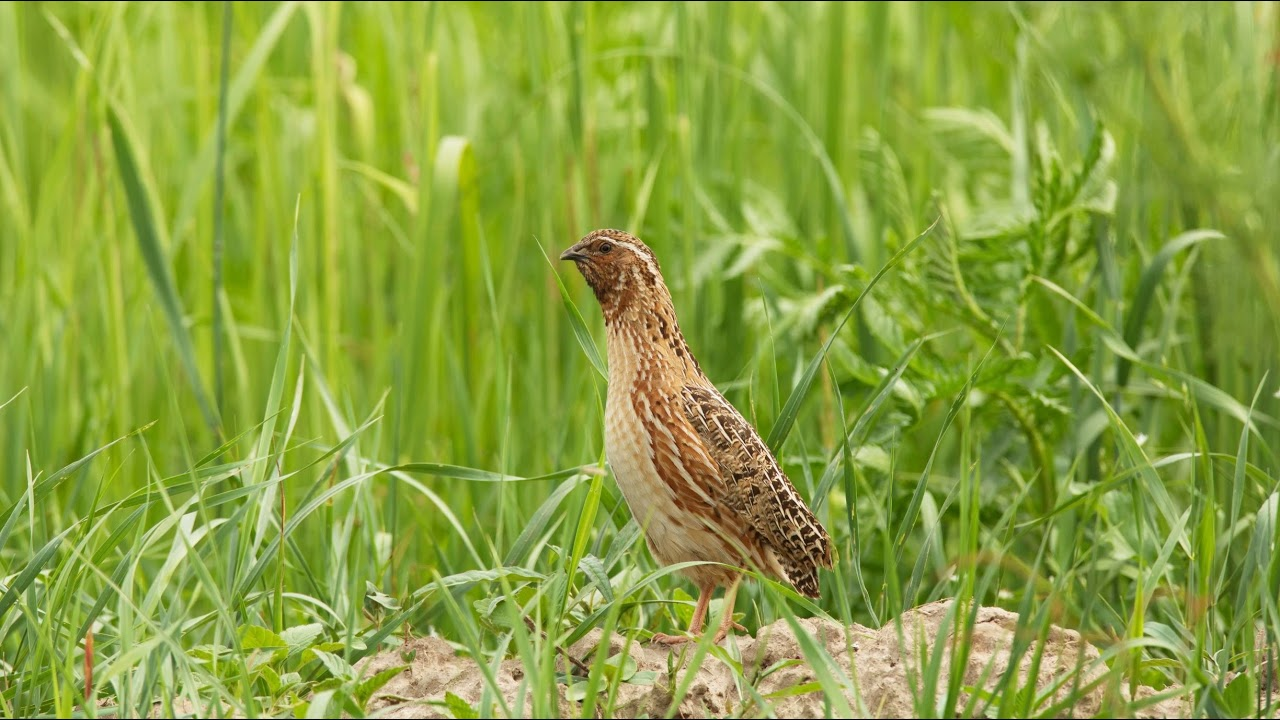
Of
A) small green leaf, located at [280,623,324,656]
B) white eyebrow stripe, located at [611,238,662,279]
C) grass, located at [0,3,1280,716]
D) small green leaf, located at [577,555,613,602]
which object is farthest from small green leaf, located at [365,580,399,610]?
white eyebrow stripe, located at [611,238,662,279]

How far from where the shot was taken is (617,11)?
6.38 m

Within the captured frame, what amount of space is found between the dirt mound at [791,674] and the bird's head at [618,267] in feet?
3.07

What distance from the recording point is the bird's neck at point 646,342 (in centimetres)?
355

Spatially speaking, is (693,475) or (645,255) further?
(645,255)

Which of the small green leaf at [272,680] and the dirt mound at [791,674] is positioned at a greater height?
the small green leaf at [272,680]

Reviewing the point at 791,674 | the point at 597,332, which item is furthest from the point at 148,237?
the point at 791,674

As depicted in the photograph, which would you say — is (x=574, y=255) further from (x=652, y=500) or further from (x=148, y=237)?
(x=148, y=237)

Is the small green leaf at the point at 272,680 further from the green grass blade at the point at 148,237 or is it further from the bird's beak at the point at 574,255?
the green grass blade at the point at 148,237

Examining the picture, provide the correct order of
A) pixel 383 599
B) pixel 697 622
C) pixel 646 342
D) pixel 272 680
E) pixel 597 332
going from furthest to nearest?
pixel 597 332 < pixel 646 342 < pixel 697 622 < pixel 383 599 < pixel 272 680

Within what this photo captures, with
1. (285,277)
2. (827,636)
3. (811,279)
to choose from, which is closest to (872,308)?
(811,279)

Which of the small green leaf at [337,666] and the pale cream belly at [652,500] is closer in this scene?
the small green leaf at [337,666]

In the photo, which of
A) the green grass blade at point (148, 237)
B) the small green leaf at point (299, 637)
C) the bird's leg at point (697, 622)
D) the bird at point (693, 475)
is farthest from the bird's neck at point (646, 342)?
the green grass blade at point (148, 237)

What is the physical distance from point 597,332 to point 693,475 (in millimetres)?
2036

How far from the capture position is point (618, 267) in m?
3.62
